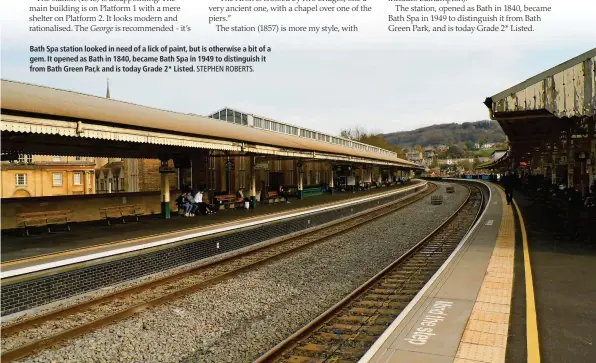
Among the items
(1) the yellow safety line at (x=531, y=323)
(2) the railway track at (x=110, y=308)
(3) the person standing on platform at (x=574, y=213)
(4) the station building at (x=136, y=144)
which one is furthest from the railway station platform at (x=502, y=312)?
(4) the station building at (x=136, y=144)

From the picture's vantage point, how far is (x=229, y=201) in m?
19.2

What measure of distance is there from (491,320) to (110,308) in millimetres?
6467

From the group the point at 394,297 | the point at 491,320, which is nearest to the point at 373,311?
the point at 394,297

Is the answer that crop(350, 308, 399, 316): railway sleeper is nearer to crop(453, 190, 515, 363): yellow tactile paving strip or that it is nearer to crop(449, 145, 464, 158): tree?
crop(453, 190, 515, 363): yellow tactile paving strip

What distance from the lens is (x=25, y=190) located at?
1276 inches

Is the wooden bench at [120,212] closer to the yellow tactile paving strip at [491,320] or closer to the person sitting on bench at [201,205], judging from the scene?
the person sitting on bench at [201,205]

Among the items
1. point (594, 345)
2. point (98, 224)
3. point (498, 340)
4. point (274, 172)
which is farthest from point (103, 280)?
point (274, 172)

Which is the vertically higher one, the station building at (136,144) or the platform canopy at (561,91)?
the platform canopy at (561,91)

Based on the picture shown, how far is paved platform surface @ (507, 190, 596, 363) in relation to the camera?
184 inches

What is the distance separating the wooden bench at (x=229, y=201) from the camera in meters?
18.7

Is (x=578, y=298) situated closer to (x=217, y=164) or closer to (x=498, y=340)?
(x=498, y=340)

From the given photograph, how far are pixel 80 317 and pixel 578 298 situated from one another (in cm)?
844

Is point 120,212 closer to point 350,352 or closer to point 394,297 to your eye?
point 394,297

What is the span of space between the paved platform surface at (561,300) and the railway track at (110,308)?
600cm
